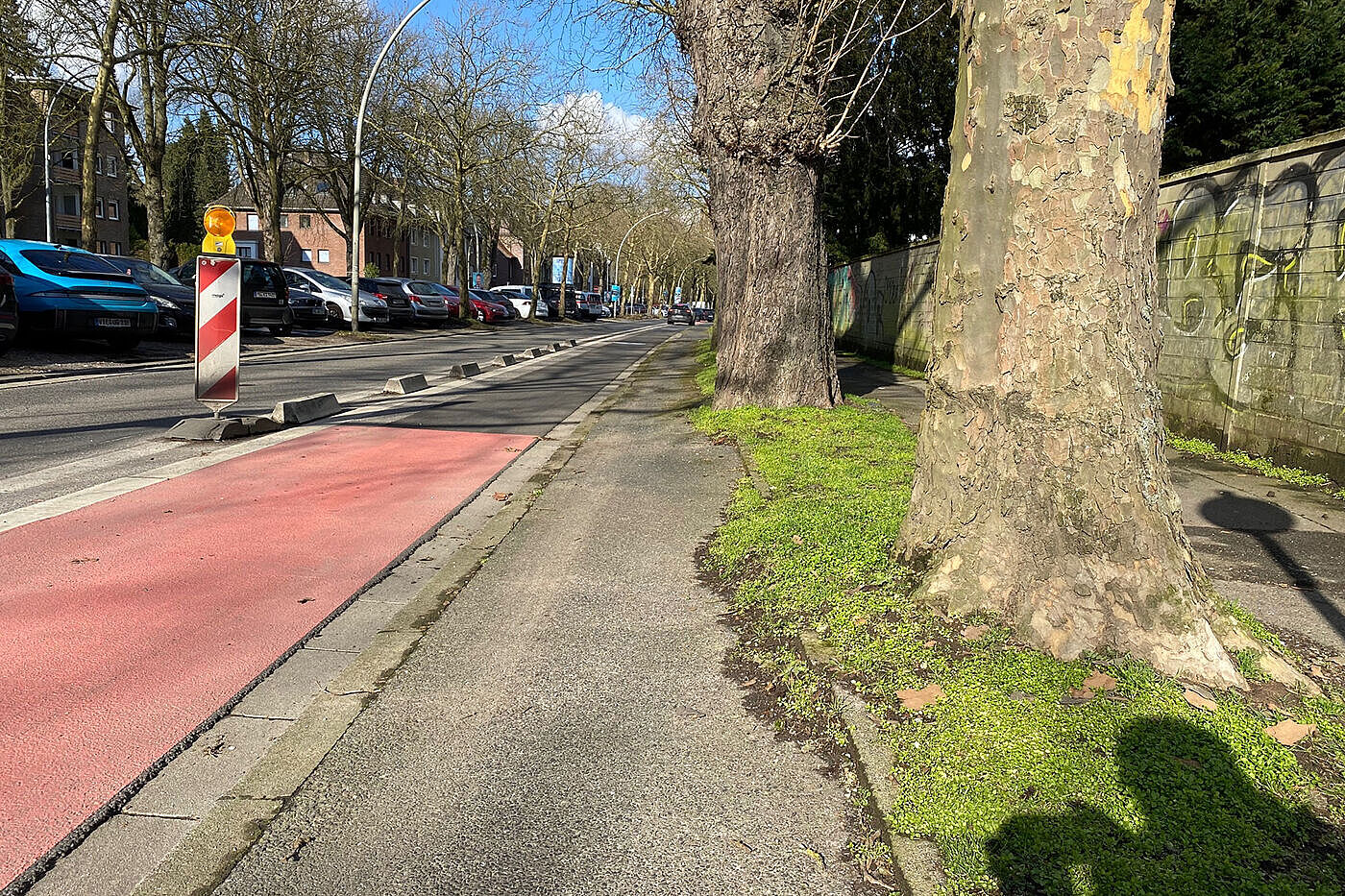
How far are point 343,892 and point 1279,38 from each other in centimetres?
1848

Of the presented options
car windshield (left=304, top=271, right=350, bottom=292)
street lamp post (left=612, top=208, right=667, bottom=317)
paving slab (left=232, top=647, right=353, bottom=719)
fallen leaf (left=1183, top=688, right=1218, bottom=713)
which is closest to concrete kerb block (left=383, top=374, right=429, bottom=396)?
paving slab (left=232, top=647, right=353, bottom=719)

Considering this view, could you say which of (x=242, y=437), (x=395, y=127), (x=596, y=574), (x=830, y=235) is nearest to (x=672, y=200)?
(x=395, y=127)

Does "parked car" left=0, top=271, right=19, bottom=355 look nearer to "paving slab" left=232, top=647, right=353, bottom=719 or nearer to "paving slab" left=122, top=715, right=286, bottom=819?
"paving slab" left=232, top=647, right=353, bottom=719

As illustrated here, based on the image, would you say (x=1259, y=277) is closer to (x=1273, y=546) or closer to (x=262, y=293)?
(x=1273, y=546)

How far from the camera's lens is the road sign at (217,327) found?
8.30 meters

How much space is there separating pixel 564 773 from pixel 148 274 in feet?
62.8

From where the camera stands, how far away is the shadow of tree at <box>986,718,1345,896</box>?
224 cm

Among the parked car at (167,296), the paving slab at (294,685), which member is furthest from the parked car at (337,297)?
the paving slab at (294,685)

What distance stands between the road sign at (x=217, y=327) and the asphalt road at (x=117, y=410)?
61 centimetres

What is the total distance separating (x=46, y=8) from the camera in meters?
20.7

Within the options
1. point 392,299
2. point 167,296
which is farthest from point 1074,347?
point 392,299

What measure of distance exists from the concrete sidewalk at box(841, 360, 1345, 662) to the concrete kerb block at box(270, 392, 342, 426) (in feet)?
26.9

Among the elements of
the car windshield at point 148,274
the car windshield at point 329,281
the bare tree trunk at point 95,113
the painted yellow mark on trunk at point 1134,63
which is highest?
the bare tree trunk at point 95,113

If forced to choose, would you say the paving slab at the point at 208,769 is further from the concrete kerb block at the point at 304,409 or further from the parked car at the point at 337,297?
the parked car at the point at 337,297
